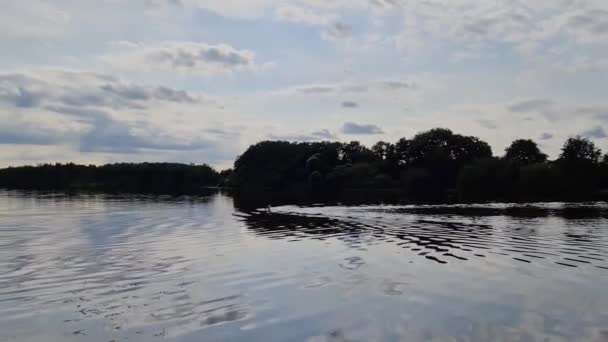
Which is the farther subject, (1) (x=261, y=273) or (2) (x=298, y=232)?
(2) (x=298, y=232)

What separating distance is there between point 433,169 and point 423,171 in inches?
173

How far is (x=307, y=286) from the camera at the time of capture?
16.3 meters

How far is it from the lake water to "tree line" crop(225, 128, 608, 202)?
4940 cm

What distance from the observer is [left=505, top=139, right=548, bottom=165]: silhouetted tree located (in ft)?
454

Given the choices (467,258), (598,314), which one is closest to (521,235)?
(467,258)

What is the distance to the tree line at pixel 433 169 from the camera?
101812 millimetres

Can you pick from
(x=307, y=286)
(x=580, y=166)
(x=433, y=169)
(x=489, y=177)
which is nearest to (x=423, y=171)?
(x=433, y=169)

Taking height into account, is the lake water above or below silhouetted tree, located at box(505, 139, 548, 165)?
below

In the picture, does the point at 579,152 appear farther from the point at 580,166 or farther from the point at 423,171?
the point at 423,171

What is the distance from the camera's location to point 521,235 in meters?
28.9

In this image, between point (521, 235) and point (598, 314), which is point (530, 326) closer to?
point (598, 314)

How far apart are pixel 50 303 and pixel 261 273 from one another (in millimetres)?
6948

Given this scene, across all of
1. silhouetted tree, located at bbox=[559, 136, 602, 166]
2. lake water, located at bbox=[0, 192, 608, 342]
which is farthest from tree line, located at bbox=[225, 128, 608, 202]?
lake water, located at bbox=[0, 192, 608, 342]

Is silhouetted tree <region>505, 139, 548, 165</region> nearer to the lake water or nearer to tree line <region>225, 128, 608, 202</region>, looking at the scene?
tree line <region>225, 128, 608, 202</region>
